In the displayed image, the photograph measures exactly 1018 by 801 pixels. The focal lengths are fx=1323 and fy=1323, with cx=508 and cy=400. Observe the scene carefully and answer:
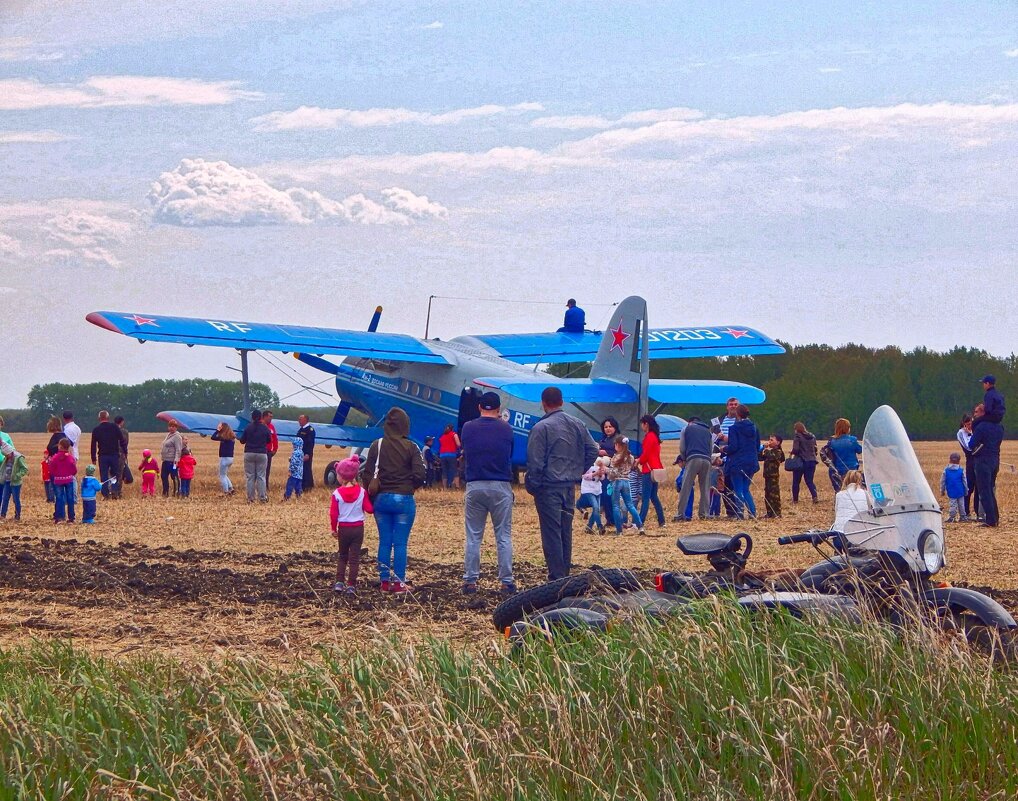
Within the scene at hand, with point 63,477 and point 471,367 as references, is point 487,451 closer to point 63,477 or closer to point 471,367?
point 63,477

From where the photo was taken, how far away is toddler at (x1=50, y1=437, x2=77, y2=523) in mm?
17422

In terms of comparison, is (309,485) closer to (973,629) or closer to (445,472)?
(445,472)

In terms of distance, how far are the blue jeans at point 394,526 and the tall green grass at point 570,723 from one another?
15.9ft

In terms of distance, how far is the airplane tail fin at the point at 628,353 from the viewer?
2070 centimetres

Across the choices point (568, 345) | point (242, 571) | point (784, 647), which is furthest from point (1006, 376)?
point (784, 647)

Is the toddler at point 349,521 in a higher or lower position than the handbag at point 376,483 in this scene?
lower

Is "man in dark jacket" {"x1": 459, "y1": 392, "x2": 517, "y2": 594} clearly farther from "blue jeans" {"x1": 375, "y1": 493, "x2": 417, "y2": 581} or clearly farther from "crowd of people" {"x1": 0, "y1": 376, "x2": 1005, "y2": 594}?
"blue jeans" {"x1": 375, "y1": 493, "x2": 417, "y2": 581}

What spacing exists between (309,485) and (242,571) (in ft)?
43.7

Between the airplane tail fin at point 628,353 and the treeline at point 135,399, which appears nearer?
the airplane tail fin at point 628,353

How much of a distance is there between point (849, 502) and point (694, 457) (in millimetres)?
10382

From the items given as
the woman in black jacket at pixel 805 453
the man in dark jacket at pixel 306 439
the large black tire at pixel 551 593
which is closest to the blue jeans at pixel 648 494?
the woman in black jacket at pixel 805 453

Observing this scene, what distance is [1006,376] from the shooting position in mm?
77438

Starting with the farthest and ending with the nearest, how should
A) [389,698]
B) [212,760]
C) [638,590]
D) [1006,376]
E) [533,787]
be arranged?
1. [1006,376]
2. [638,590]
3. [389,698]
4. [212,760]
5. [533,787]

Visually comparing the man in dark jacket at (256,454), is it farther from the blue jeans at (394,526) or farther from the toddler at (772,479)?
the blue jeans at (394,526)
